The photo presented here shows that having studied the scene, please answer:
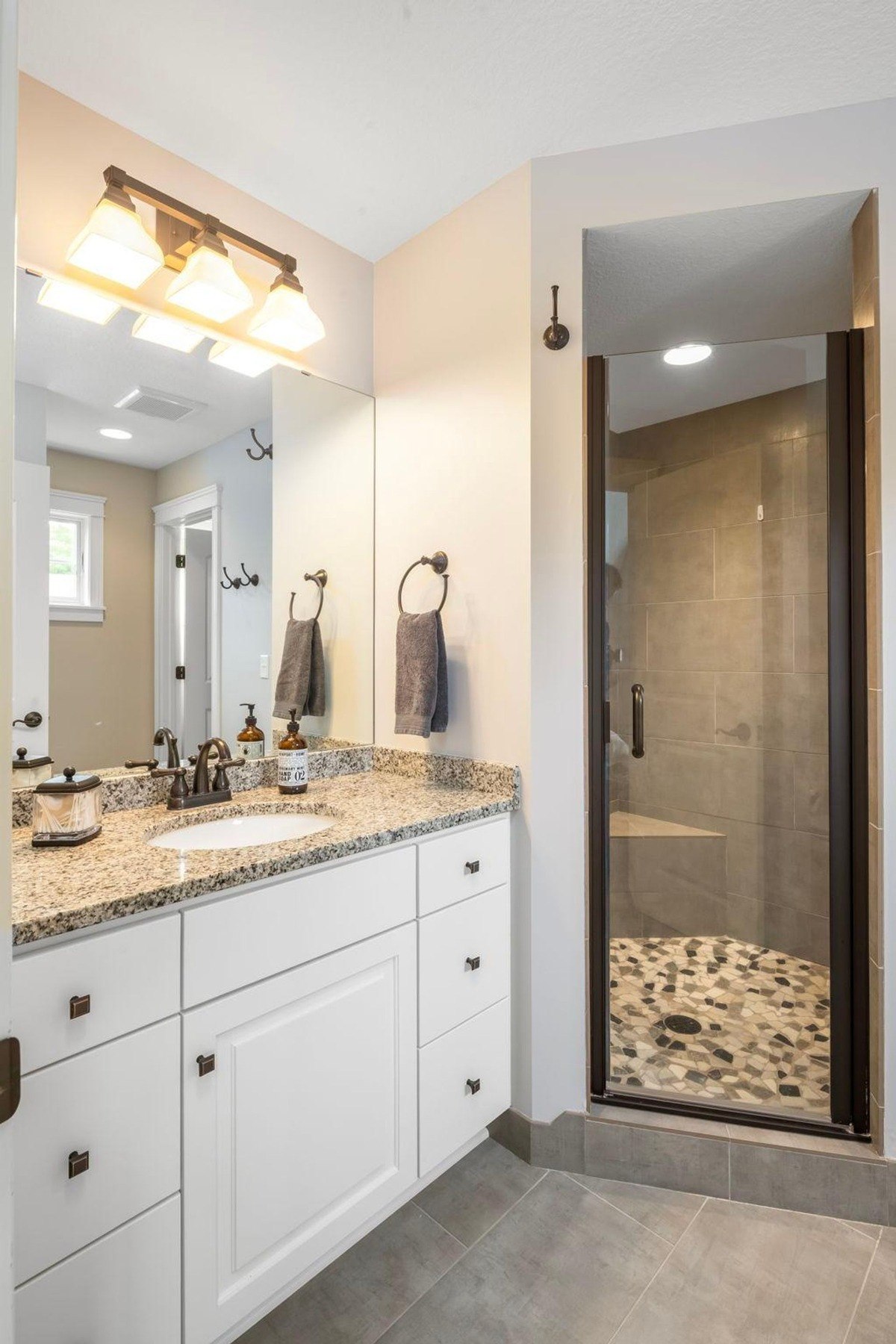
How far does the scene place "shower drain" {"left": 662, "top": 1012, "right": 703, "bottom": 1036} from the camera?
Result: 1934 millimetres

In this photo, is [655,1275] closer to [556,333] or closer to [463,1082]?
[463,1082]

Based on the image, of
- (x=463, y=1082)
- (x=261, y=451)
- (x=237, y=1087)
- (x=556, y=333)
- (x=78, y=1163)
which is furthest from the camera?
(x=261, y=451)

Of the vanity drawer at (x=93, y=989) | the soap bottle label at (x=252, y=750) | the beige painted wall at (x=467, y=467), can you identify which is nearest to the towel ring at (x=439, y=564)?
the beige painted wall at (x=467, y=467)

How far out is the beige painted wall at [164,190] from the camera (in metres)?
1.52

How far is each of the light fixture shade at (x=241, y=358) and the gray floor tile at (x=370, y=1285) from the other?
2.19 metres

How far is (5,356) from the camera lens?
60 centimetres

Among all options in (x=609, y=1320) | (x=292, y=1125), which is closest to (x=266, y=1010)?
(x=292, y=1125)

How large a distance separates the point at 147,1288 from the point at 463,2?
2.35 m

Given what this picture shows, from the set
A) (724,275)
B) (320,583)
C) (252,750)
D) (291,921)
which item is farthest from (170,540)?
(724,275)

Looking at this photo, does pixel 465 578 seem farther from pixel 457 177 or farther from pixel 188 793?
pixel 457 177

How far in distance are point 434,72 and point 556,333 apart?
0.60m

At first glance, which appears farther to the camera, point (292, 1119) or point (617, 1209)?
point (617, 1209)

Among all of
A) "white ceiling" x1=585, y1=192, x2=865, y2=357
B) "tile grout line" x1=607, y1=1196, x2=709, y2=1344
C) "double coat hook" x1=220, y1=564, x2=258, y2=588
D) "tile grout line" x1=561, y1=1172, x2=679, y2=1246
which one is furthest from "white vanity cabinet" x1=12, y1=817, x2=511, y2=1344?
"white ceiling" x1=585, y1=192, x2=865, y2=357

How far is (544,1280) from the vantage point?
1.44 metres
